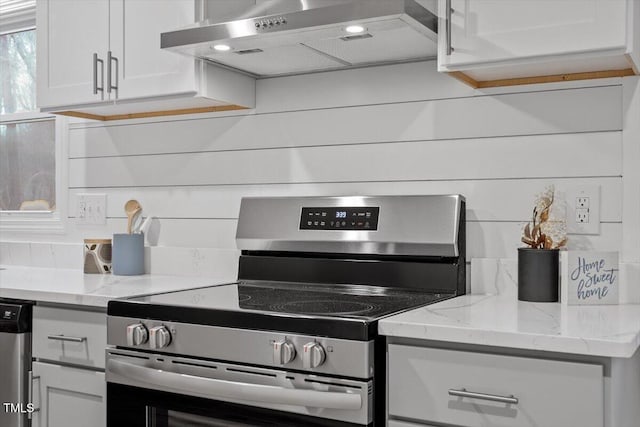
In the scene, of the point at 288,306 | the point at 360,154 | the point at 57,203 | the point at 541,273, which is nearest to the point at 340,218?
the point at 360,154

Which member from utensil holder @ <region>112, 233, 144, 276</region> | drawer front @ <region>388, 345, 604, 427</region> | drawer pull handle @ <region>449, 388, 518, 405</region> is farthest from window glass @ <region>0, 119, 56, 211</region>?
drawer pull handle @ <region>449, 388, 518, 405</region>

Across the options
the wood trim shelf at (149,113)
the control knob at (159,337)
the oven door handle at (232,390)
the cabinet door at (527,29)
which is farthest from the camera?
the wood trim shelf at (149,113)

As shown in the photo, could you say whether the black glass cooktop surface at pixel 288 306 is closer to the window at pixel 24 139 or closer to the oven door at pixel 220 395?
the oven door at pixel 220 395

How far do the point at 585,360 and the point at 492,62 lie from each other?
2.57ft

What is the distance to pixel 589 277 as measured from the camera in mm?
1749

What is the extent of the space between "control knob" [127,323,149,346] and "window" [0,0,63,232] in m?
1.33

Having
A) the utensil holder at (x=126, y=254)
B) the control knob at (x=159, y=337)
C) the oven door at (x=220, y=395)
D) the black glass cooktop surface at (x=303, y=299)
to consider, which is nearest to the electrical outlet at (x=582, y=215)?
the black glass cooktop surface at (x=303, y=299)

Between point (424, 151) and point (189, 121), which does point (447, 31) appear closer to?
point (424, 151)

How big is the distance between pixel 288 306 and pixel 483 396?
0.54 meters

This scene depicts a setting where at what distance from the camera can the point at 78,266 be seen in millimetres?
2852

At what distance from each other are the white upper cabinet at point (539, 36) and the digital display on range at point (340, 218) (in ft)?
1.73

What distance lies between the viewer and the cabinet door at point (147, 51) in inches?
87.6

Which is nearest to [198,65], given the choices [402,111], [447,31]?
[402,111]
